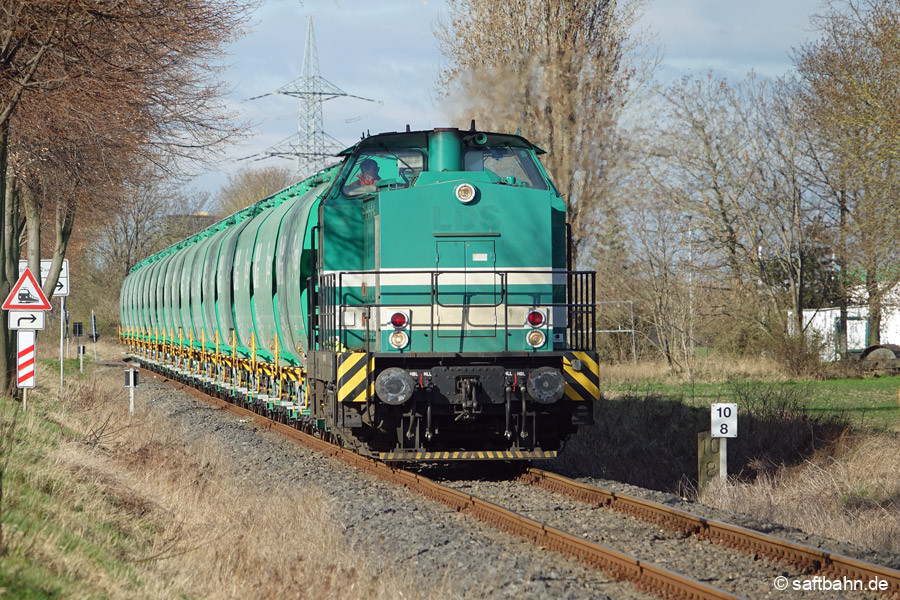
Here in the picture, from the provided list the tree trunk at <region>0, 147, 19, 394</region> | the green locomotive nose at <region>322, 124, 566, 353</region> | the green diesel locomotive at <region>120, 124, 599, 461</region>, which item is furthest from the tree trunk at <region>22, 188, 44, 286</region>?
the green locomotive nose at <region>322, 124, 566, 353</region>

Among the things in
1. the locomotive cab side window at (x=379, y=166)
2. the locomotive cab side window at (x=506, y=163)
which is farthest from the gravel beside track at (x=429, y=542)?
the locomotive cab side window at (x=506, y=163)

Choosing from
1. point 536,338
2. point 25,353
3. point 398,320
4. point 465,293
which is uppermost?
point 465,293

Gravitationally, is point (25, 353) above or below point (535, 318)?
below

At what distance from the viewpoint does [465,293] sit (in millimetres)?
9688

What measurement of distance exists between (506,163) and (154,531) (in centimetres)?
540

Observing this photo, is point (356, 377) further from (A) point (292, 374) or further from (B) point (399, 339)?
(A) point (292, 374)

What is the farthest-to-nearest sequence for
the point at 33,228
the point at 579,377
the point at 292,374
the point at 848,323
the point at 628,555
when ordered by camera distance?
the point at 848,323 → the point at 33,228 → the point at 292,374 → the point at 579,377 → the point at 628,555

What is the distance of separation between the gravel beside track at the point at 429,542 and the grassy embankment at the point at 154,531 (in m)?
0.23

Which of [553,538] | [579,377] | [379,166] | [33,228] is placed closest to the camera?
[553,538]

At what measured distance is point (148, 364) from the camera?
31750 mm

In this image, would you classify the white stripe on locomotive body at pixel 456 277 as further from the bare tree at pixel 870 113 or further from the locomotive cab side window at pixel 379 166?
the bare tree at pixel 870 113

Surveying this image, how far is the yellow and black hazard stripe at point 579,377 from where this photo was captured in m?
9.43

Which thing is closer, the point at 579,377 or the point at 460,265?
the point at 579,377

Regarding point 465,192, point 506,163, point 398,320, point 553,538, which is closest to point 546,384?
point 398,320
